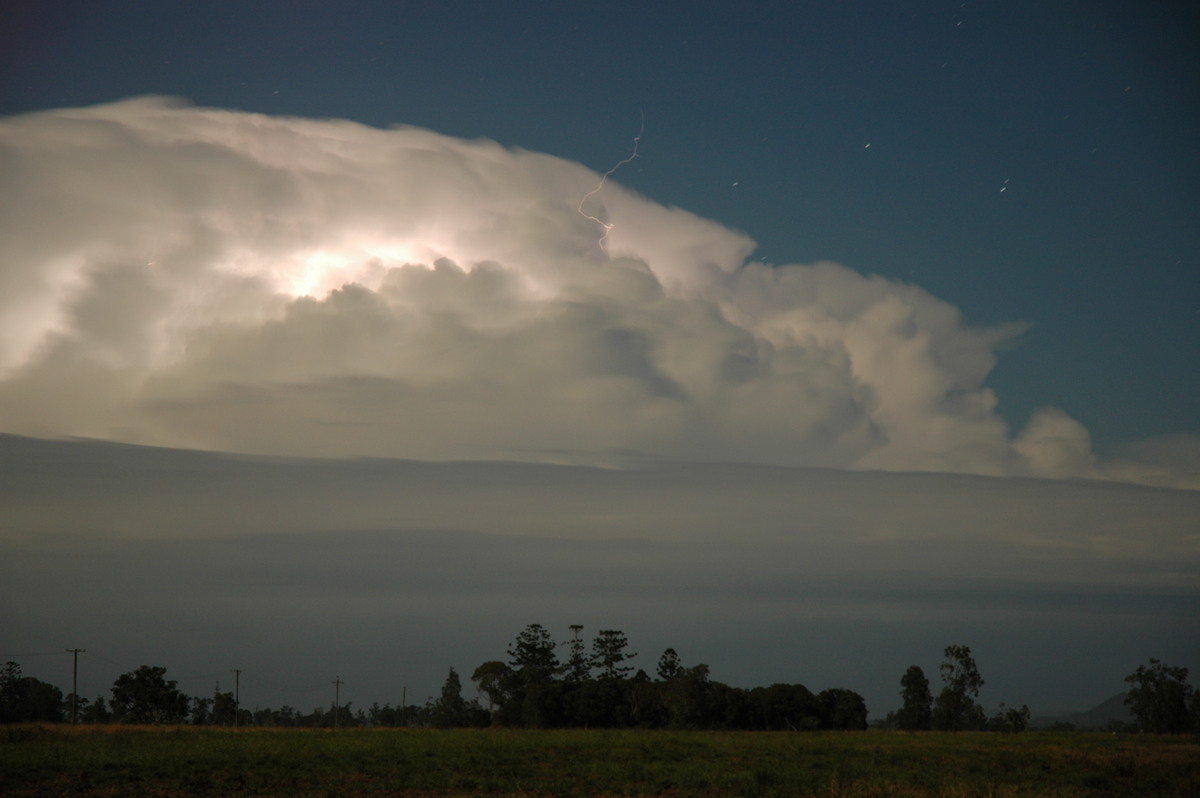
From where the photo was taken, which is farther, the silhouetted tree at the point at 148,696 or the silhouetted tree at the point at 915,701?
the silhouetted tree at the point at 915,701

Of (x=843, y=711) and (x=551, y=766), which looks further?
(x=843, y=711)

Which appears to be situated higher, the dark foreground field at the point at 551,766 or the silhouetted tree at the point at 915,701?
the dark foreground field at the point at 551,766

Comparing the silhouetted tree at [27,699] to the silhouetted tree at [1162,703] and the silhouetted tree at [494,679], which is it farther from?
the silhouetted tree at [1162,703]

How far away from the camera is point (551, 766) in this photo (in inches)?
1417

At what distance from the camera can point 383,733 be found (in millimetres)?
50906

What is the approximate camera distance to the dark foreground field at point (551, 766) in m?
29.6

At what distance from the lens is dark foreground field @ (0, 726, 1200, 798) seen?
2962 cm

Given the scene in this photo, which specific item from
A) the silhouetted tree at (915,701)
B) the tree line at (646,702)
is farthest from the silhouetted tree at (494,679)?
the silhouetted tree at (915,701)

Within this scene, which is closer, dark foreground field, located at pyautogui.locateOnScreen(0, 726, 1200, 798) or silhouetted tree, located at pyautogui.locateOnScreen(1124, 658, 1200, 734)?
dark foreground field, located at pyautogui.locateOnScreen(0, 726, 1200, 798)

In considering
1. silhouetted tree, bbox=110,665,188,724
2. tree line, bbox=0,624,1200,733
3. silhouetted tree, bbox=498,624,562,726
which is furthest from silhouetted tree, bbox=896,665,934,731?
silhouetted tree, bbox=110,665,188,724

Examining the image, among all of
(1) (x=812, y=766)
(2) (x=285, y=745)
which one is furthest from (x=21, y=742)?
(1) (x=812, y=766)

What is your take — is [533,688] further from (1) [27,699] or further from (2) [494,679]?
(1) [27,699]

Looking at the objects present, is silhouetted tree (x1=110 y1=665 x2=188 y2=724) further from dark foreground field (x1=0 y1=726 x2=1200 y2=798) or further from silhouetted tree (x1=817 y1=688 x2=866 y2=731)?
silhouetted tree (x1=817 y1=688 x2=866 y2=731)

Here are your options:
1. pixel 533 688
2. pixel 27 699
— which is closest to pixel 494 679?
pixel 533 688
